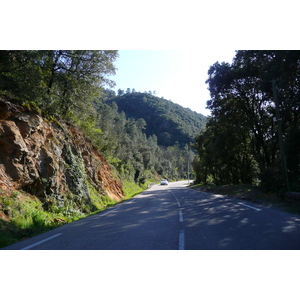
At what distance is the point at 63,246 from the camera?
5.45 m

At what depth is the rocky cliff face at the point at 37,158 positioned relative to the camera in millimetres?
9562

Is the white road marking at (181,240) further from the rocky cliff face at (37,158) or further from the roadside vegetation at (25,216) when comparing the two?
the rocky cliff face at (37,158)

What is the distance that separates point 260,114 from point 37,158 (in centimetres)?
2015

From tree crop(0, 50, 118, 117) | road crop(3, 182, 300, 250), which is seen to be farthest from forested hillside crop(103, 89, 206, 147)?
road crop(3, 182, 300, 250)

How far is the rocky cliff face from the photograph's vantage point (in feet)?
31.4

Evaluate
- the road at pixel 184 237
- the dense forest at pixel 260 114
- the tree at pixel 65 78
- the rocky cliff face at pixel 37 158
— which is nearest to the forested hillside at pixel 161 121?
the dense forest at pixel 260 114

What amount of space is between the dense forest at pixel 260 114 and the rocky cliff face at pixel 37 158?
12.8 m

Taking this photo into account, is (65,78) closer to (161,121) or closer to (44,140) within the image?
(44,140)

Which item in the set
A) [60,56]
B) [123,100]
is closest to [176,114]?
[123,100]

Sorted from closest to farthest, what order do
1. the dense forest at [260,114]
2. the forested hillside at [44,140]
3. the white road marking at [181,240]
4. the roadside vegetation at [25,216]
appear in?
the white road marking at [181,240] → the roadside vegetation at [25,216] → the forested hillside at [44,140] → the dense forest at [260,114]

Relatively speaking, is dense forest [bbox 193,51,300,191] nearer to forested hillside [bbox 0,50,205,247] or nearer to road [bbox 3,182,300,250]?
road [bbox 3,182,300,250]

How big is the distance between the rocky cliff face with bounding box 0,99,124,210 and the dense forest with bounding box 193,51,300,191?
12.8 metres

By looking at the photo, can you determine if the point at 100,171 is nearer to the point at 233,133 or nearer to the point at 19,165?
the point at 19,165

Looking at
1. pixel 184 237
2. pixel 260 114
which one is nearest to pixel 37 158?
pixel 184 237
